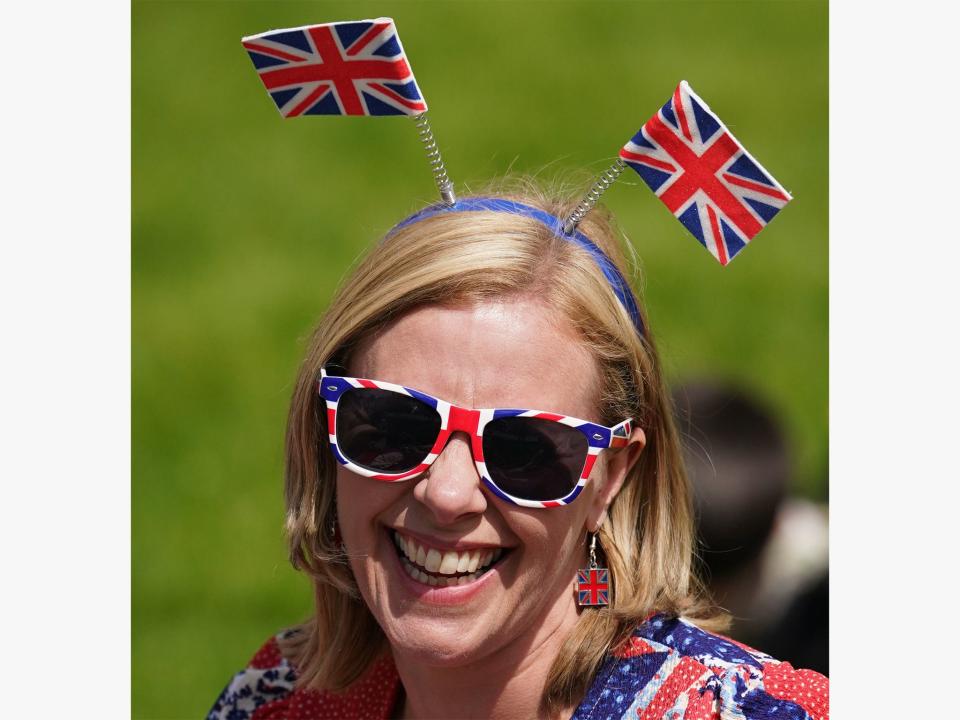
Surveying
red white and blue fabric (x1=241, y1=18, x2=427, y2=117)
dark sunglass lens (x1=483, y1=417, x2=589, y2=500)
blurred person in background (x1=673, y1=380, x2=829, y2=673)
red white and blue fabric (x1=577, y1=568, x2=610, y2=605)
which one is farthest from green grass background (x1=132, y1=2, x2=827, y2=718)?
red white and blue fabric (x1=241, y1=18, x2=427, y2=117)

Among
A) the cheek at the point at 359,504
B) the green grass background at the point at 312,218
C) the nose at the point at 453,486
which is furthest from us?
the green grass background at the point at 312,218

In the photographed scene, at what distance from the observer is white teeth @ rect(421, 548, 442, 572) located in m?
2.31

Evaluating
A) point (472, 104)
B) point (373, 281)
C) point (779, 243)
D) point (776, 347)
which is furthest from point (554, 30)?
point (373, 281)

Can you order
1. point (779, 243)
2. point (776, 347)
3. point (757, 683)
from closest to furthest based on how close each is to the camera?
point (757, 683) → point (776, 347) → point (779, 243)

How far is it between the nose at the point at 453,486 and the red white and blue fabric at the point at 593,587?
16.0 inches

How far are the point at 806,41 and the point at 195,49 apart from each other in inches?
217

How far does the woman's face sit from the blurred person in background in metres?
1.43

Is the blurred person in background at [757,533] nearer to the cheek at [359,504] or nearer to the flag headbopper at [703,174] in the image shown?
the flag headbopper at [703,174]

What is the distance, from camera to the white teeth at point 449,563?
230cm

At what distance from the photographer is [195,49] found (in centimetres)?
1032

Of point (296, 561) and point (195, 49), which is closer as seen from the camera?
point (296, 561)

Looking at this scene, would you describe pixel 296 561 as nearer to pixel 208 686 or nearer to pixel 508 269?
pixel 508 269

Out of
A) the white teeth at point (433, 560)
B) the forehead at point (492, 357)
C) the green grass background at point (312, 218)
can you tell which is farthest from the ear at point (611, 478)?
the green grass background at point (312, 218)

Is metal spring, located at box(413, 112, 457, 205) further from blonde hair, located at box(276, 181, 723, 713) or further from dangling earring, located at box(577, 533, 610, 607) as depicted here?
dangling earring, located at box(577, 533, 610, 607)
